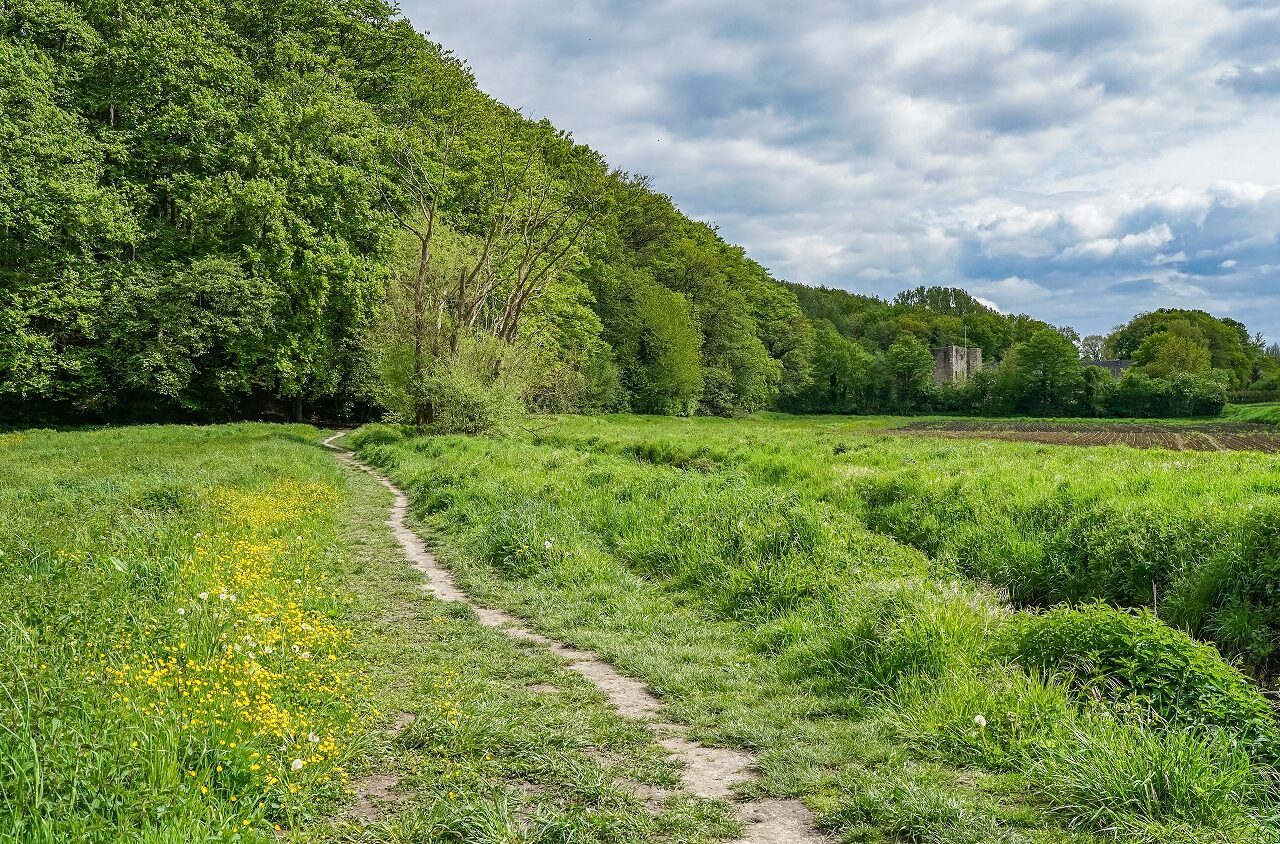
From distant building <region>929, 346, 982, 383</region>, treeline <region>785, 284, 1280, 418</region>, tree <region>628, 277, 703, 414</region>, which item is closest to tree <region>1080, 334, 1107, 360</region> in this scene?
treeline <region>785, 284, 1280, 418</region>

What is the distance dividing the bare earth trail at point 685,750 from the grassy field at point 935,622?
0.17 metres

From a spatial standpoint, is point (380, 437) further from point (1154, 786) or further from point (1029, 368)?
point (1029, 368)

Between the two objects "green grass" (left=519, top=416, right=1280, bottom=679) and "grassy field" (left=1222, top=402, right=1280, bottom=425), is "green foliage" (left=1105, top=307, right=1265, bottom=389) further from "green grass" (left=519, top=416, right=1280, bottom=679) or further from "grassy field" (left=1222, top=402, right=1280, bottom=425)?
"green grass" (left=519, top=416, right=1280, bottom=679)

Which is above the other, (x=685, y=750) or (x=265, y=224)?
(x=265, y=224)

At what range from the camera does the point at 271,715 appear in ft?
15.1

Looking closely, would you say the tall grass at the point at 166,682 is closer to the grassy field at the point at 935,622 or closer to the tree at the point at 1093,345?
the grassy field at the point at 935,622

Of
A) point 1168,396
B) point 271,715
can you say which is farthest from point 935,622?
point 1168,396

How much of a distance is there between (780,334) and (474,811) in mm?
83573

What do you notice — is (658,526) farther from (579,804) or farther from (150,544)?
(579,804)

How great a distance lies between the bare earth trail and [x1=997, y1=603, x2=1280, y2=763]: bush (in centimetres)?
256

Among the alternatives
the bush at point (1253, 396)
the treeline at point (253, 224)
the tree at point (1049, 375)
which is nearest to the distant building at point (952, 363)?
the tree at point (1049, 375)

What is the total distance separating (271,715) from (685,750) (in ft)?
8.66

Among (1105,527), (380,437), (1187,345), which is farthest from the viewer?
(1187,345)

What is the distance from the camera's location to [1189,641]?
5.85 m
